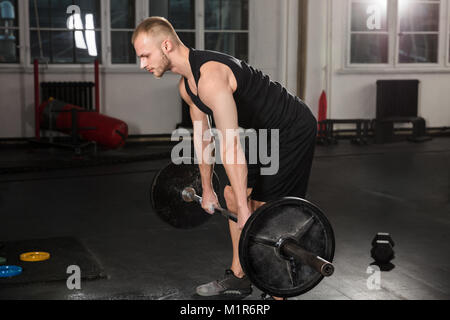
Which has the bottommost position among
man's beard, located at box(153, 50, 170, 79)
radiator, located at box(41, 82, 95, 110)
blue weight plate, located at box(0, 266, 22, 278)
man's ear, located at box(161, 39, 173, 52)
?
blue weight plate, located at box(0, 266, 22, 278)

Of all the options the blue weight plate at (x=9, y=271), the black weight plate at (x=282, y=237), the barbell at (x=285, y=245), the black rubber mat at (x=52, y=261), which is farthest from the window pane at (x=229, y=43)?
the black weight plate at (x=282, y=237)

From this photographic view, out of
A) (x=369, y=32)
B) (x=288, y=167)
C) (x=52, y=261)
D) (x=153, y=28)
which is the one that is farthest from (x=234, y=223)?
(x=369, y=32)

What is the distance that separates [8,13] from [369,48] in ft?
14.7

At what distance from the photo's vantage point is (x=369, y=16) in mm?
8438

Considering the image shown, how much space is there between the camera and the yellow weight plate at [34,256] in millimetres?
3266

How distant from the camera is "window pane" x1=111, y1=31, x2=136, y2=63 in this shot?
25.9 feet

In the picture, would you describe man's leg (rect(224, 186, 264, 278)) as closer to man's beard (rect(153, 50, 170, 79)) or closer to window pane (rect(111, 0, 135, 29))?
man's beard (rect(153, 50, 170, 79))

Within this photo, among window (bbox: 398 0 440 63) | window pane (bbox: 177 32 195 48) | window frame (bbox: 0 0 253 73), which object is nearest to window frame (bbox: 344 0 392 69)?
window (bbox: 398 0 440 63)

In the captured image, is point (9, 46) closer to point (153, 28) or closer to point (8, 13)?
point (8, 13)

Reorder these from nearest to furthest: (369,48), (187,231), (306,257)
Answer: (306,257), (187,231), (369,48)

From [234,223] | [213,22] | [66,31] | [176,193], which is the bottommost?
[234,223]

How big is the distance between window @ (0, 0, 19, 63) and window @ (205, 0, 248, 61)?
7.36ft
